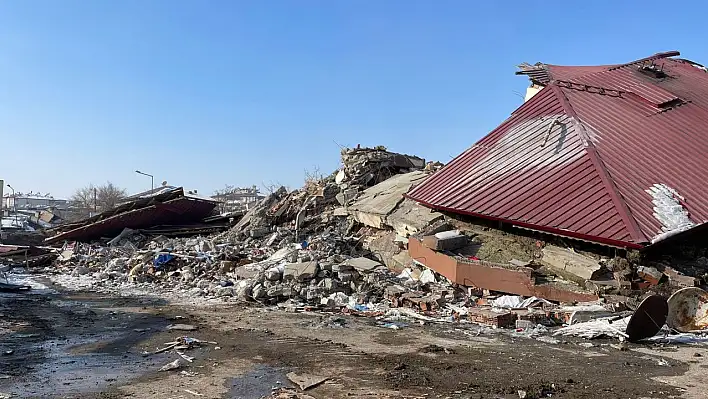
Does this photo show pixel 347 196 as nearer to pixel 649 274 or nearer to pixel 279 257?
pixel 279 257

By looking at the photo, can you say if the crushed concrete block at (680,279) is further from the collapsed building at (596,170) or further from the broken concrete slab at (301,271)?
the broken concrete slab at (301,271)

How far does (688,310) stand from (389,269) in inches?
222

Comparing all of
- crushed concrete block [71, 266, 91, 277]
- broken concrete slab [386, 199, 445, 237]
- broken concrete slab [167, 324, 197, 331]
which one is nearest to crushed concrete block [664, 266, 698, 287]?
broken concrete slab [386, 199, 445, 237]

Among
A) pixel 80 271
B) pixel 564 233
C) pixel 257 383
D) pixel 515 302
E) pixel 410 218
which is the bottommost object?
pixel 257 383

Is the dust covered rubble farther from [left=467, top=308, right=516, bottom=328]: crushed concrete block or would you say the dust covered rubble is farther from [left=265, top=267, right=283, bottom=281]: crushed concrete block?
[left=467, top=308, right=516, bottom=328]: crushed concrete block

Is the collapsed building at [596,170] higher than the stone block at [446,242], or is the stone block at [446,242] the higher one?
the collapsed building at [596,170]

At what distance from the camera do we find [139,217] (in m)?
19.9

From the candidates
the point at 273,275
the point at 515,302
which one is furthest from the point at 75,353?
the point at 515,302

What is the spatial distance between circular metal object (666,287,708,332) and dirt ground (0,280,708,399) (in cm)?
95

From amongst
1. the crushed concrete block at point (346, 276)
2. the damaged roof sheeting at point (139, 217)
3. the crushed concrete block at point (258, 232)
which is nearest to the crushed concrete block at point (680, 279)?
the crushed concrete block at point (346, 276)

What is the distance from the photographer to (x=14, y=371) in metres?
6.18

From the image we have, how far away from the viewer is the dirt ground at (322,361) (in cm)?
546

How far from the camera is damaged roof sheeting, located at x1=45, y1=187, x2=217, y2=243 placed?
19594mm

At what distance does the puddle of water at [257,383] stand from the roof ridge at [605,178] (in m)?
6.28
